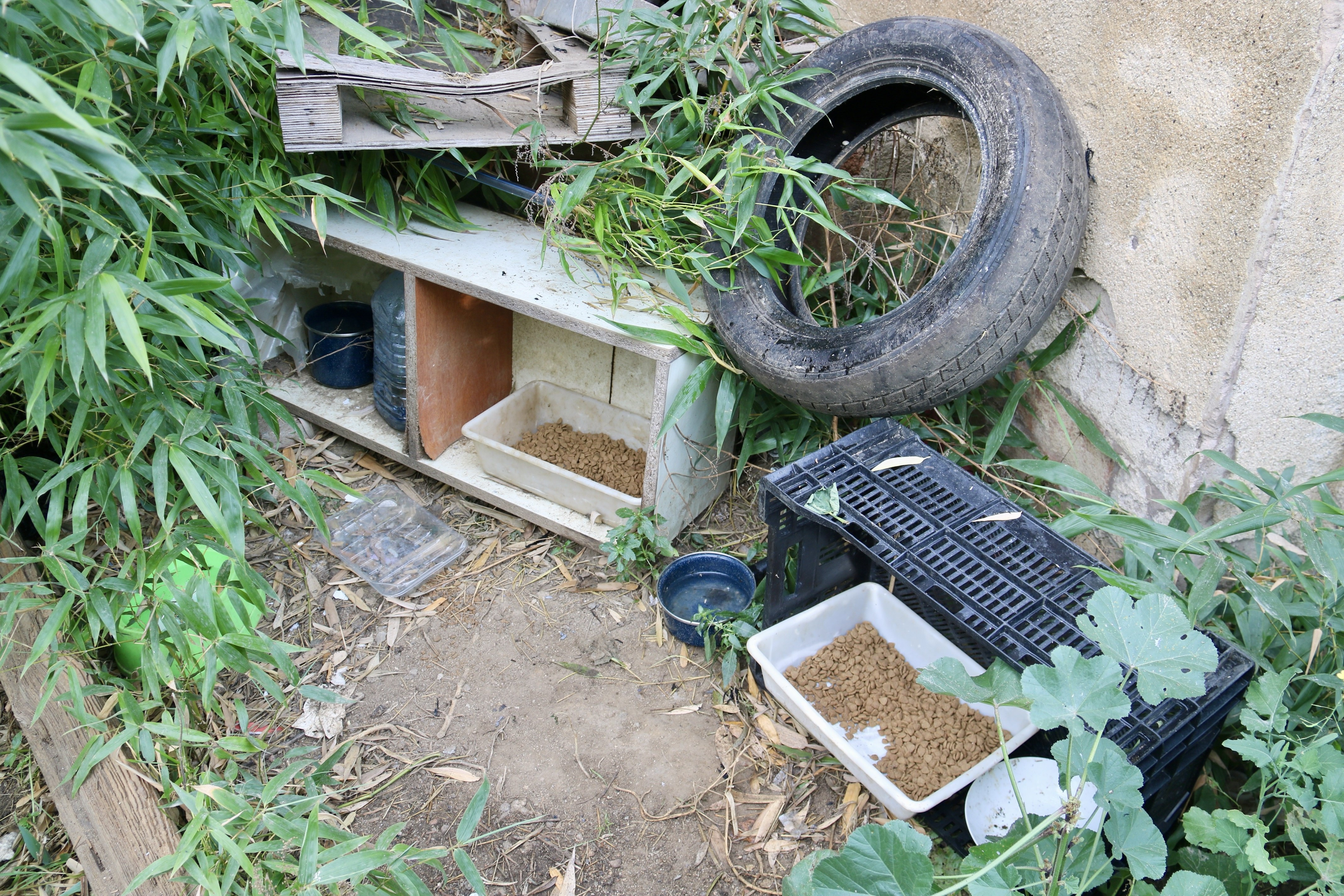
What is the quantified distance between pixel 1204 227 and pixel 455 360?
6.35 ft

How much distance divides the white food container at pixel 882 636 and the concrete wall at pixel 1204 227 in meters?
0.57

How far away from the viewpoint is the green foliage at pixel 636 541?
2346mm

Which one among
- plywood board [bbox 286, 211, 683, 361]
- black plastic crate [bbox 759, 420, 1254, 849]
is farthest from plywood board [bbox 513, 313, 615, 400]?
black plastic crate [bbox 759, 420, 1254, 849]

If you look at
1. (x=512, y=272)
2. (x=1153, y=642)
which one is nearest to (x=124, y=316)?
(x=512, y=272)

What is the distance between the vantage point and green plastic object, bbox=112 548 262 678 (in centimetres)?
179

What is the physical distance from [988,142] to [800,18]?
1.04 m

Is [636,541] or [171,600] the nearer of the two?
[171,600]

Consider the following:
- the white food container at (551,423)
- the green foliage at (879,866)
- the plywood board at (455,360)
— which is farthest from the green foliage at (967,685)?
the plywood board at (455,360)

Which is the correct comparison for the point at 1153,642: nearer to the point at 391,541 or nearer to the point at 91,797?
the point at 91,797

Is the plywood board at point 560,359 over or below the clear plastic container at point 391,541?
over

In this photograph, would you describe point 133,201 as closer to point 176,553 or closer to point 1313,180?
point 176,553

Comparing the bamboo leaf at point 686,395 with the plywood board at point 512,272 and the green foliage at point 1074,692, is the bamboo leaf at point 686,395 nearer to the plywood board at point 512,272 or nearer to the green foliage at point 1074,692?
the plywood board at point 512,272

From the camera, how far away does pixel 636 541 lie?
234 cm

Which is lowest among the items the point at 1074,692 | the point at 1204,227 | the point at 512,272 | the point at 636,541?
the point at 636,541
